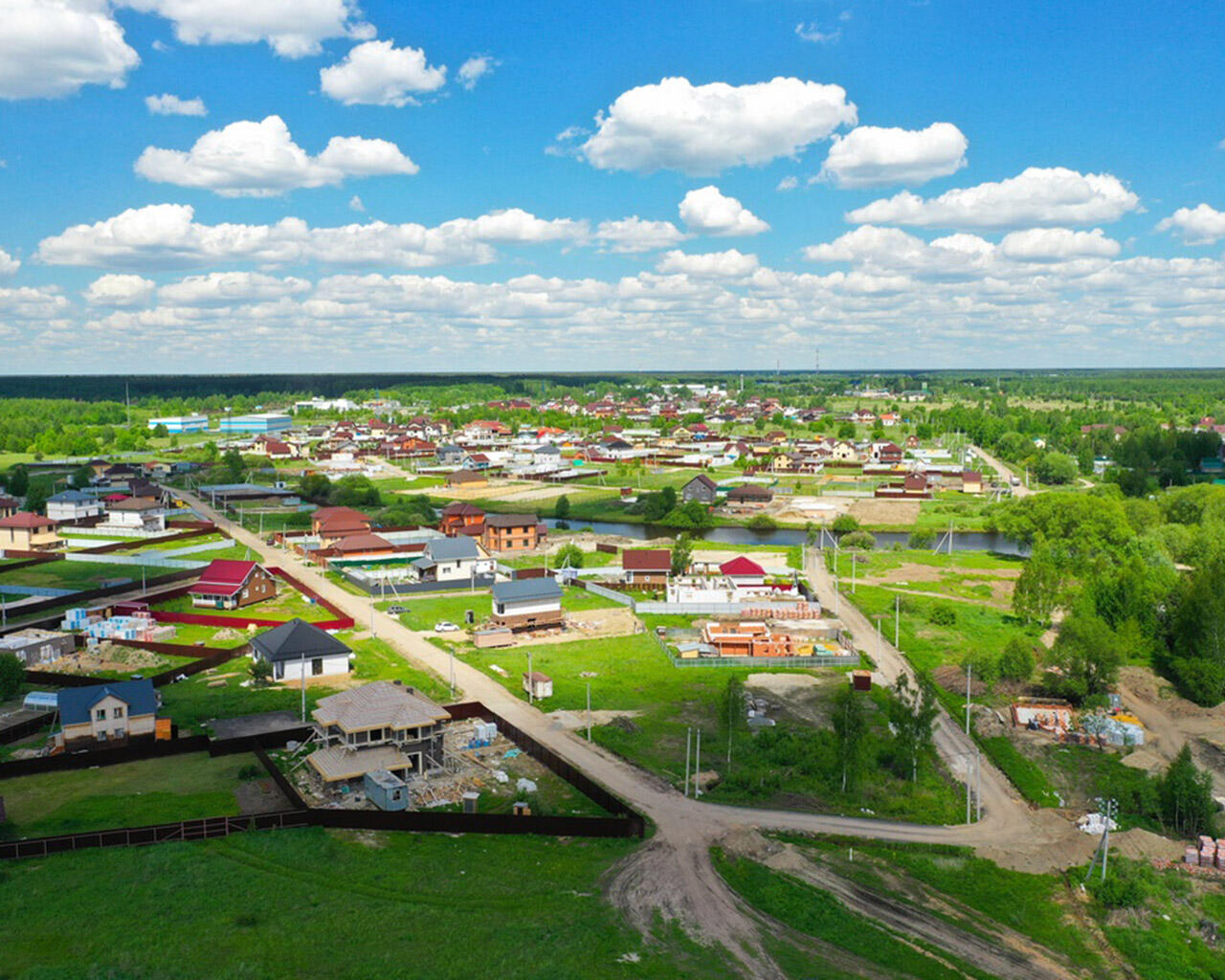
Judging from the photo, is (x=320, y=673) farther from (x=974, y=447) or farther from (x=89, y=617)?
(x=974, y=447)

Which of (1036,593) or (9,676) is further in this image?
(1036,593)

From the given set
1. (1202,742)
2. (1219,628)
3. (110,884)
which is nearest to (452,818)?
(110,884)

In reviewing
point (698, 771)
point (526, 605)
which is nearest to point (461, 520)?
point (526, 605)

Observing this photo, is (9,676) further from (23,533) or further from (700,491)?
(700,491)

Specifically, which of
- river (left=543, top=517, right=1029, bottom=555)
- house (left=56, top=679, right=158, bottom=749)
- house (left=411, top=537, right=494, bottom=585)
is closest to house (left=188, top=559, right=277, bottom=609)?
house (left=411, top=537, right=494, bottom=585)

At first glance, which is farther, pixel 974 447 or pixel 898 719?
pixel 974 447

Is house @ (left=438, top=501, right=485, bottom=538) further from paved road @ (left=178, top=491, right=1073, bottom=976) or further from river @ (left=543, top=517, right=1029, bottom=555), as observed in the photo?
paved road @ (left=178, top=491, right=1073, bottom=976)
